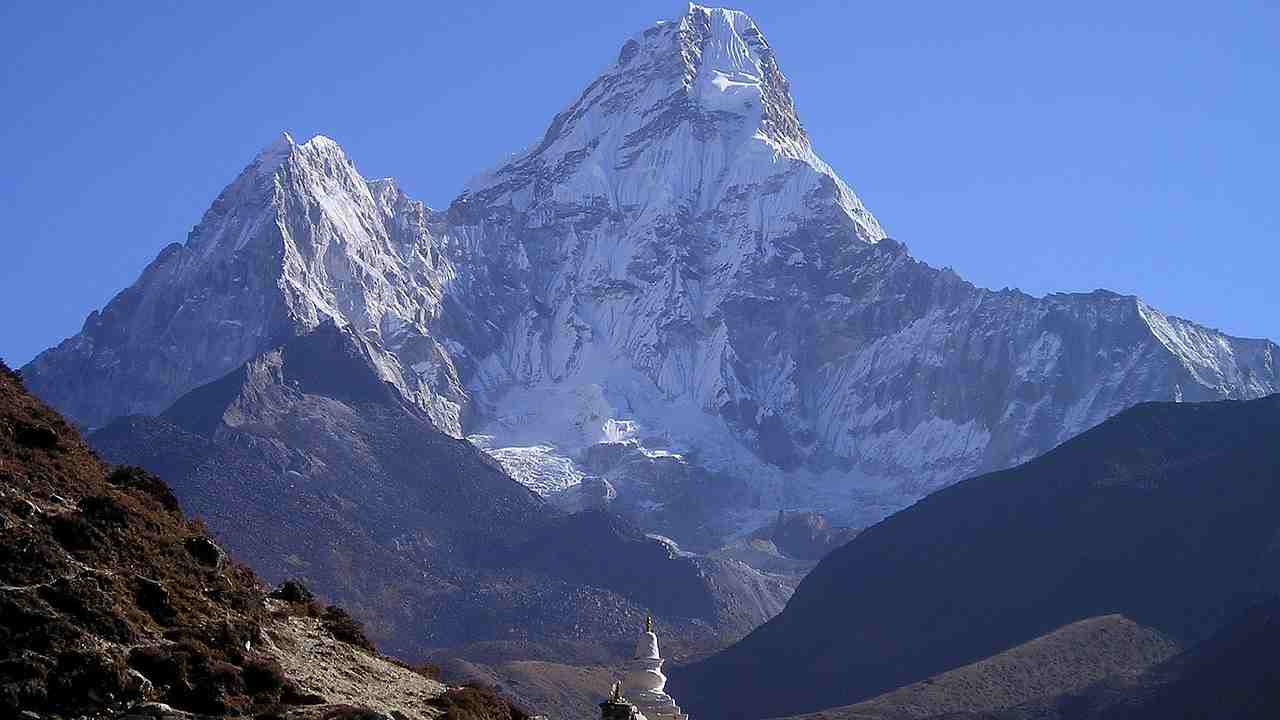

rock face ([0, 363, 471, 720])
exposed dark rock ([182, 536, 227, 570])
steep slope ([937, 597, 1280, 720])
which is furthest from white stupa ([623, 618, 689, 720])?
steep slope ([937, 597, 1280, 720])

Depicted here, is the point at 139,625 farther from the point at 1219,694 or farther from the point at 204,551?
the point at 1219,694

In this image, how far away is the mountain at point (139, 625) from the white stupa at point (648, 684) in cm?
340

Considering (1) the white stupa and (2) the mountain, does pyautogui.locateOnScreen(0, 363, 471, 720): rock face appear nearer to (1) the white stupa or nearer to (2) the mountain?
(2) the mountain

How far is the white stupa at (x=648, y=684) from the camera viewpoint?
5488 cm

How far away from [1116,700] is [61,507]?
16320cm

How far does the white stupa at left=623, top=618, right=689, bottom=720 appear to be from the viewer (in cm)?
5488

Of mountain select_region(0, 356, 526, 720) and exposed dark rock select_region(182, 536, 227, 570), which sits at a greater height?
exposed dark rock select_region(182, 536, 227, 570)

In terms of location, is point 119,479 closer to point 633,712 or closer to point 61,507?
point 61,507

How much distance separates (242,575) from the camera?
2180 inches

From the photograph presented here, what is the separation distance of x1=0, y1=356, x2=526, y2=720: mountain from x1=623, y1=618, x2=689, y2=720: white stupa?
340 cm

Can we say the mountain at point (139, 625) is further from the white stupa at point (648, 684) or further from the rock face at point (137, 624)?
the white stupa at point (648, 684)

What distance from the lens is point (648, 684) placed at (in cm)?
5609

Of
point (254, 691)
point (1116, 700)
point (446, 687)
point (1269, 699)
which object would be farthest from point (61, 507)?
point (1116, 700)

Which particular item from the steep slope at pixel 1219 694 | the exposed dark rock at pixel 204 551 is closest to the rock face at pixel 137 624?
the exposed dark rock at pixel 204 551
